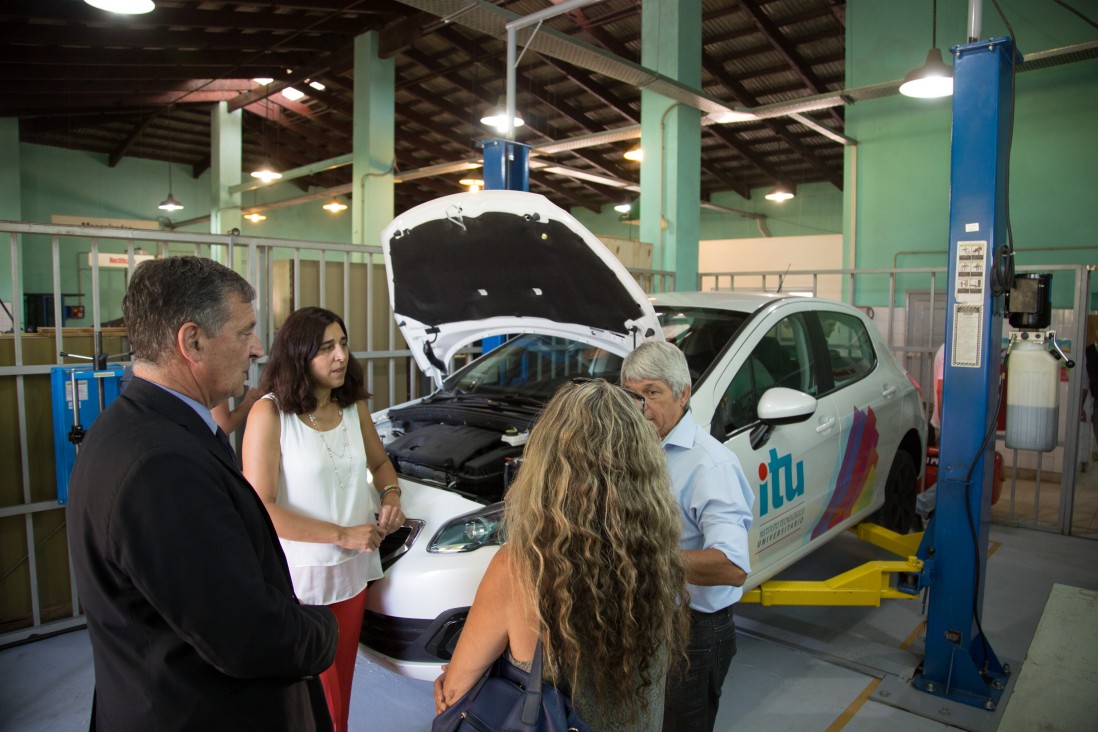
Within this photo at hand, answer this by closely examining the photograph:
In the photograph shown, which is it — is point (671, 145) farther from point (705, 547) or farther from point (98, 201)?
point (98, 201)

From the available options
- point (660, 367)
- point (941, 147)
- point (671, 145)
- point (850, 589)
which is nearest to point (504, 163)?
point (660, 367)

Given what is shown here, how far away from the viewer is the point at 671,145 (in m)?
7.43

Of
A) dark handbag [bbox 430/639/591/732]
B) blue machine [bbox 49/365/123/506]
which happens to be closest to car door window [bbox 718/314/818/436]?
dark handbag [bbox 430/639/591/732]

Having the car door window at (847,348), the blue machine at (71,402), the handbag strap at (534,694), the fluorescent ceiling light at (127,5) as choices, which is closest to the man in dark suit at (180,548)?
the handbag strap at (534,694)

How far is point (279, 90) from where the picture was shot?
14344 millimetres

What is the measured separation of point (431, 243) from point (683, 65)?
Result: 5323mm

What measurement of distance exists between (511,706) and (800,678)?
2.38 metres

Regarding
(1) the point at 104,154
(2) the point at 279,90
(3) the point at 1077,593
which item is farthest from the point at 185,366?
(1) the point at 104,154

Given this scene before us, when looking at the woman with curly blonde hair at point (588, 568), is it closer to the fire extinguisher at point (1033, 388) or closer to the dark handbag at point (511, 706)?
the dark handbag at point (511, 706)

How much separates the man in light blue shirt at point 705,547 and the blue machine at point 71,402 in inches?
107

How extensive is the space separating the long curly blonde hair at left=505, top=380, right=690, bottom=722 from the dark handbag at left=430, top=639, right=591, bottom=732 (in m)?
0.04

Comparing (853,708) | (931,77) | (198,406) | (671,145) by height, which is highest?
(931,77)

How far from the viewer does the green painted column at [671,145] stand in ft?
24.2

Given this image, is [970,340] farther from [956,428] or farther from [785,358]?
[785,358]
